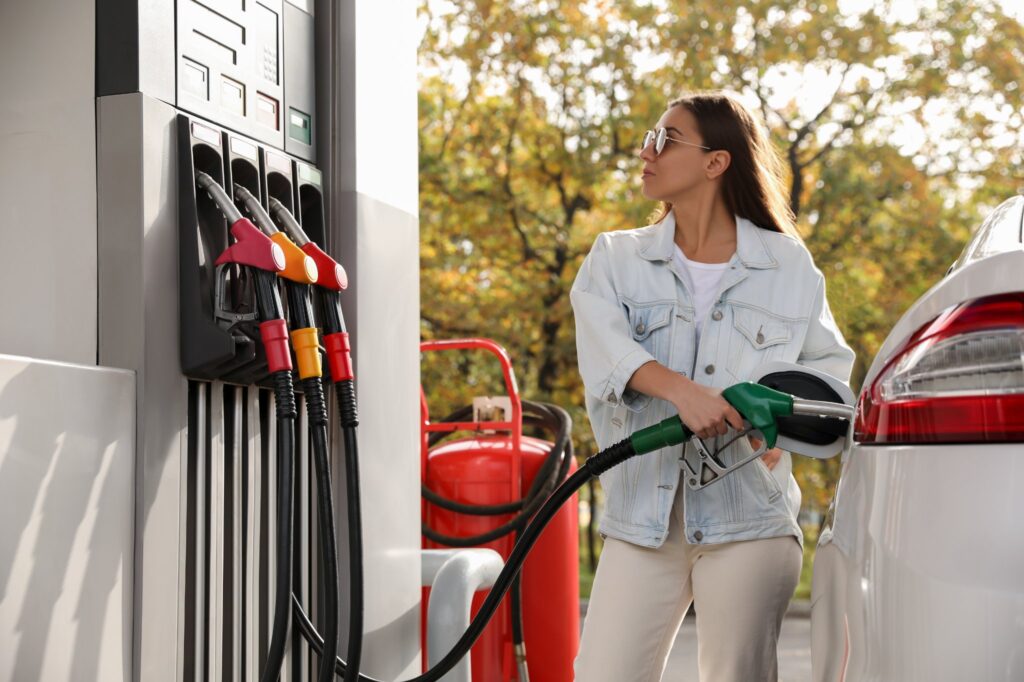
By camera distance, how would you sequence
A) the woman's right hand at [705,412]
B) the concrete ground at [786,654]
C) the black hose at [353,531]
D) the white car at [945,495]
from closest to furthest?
the white car at [945,495] < the black hose at [353,531] < the woman's right hand at [705,412] < the concrete ground at [786,654]

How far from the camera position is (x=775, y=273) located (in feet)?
9.11

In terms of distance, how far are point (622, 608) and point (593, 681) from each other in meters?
0.17

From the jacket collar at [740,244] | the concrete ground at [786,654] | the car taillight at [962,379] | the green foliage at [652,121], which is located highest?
the green foliage at [652,121]

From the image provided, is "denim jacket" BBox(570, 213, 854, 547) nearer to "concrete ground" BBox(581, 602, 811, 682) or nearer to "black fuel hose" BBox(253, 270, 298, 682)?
"black fuel hose" BBox(253, 270, 298, 682)

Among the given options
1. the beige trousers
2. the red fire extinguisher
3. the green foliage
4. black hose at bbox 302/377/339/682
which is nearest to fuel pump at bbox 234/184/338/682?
black hose at bbox 302/377/339/682

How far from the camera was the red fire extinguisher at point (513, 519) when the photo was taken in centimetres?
446

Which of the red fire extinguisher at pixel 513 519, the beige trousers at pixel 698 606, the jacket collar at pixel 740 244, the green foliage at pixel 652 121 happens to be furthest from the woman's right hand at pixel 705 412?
the green foliage at pixel 652 121

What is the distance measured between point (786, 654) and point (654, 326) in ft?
16.0

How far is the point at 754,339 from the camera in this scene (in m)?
2.70

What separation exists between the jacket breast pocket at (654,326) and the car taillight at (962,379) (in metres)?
1.29

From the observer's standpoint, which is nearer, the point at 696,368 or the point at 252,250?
the point at 252,250

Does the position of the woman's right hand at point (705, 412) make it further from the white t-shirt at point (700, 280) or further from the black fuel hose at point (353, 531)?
the black fuel hose at point (353, 531)

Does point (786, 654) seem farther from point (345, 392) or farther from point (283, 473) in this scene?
point (283, 473)

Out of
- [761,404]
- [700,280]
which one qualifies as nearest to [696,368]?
[700,280]
